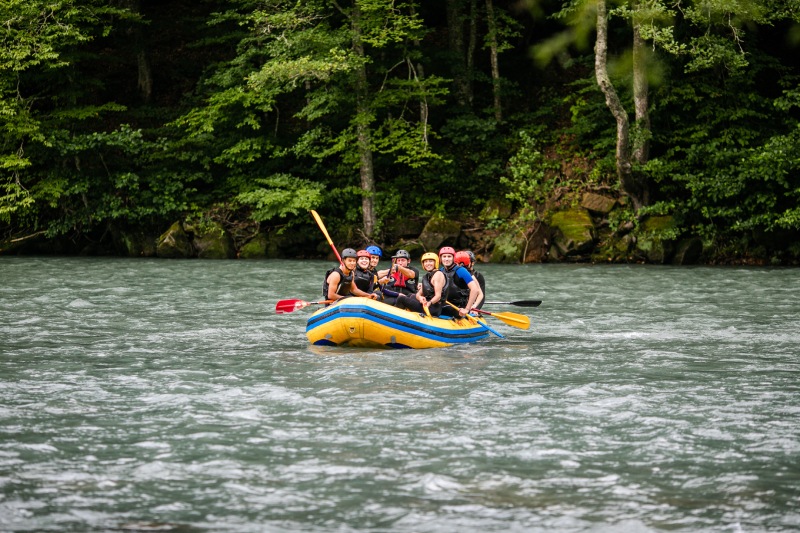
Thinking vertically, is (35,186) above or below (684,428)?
above

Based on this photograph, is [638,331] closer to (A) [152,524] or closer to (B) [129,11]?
(A) [152,524]

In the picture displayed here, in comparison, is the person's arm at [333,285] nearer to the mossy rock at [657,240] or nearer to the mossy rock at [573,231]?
the mossy rock at [573,231]

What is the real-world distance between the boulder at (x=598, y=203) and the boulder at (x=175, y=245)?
967cm

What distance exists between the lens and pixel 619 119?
21.1 metres

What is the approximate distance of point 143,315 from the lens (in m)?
13.4

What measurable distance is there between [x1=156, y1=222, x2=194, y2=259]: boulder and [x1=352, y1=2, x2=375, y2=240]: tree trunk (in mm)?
4421

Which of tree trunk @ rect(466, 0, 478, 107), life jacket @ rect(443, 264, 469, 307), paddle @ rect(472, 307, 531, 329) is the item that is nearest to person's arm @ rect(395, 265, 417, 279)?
life jacket @ rect(443, 264, 469, 307)

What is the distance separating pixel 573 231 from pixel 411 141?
4492mm

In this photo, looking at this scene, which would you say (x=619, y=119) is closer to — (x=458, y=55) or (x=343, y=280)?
(x=458, y=55)

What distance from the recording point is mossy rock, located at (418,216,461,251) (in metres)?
22.4

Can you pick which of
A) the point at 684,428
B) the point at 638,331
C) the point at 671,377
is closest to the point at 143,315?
the point at 638,331

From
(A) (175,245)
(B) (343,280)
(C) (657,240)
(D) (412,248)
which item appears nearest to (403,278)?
(B) (343,280)

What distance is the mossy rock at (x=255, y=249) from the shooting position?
23672mm

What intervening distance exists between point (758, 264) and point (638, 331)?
1001cm
